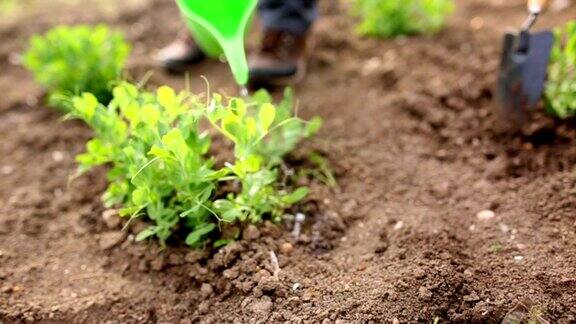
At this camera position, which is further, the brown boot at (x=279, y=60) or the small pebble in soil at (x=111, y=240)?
the brown boot at (x=279, y=60)

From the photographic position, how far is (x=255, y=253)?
142cm

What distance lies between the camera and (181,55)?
7.79 feet

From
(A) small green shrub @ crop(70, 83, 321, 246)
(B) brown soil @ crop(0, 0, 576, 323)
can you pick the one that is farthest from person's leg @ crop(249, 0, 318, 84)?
(A) small green shrub @ crop(70, 83, 321, 246)

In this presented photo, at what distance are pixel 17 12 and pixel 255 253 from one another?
2236mm

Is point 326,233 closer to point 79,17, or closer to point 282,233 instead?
point 282,233

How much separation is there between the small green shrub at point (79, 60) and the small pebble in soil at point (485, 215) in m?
1.28

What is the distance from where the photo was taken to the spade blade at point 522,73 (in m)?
1.69

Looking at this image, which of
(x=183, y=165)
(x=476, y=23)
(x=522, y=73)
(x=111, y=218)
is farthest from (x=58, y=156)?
(x=476, y=23)

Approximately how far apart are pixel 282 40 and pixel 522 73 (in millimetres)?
898

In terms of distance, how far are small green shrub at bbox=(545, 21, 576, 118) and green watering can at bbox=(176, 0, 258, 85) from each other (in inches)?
36.2

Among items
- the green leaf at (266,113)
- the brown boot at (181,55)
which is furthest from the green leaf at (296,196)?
the brown boot at (181,55)

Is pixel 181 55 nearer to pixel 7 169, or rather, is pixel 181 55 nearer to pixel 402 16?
pixel 7 169

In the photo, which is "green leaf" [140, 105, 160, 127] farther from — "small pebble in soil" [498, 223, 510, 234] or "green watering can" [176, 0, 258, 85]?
"small pebble in soil" [498, 223, 510, 234]

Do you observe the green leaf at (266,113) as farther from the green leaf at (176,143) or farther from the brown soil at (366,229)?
the brown soil at (366,229)
